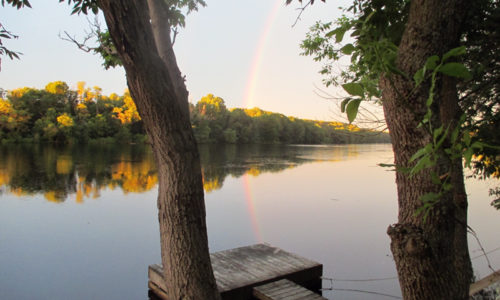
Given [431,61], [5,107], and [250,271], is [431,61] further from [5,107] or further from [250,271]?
[5,107]

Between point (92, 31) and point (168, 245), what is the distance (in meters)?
1.92

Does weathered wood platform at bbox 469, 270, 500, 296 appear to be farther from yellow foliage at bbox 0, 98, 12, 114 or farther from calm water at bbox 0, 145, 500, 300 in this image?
yellow foliage at bbox 0, 98, 12, 114

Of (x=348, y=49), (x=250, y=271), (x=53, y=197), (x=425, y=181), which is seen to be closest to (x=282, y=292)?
(x=250, y=271)

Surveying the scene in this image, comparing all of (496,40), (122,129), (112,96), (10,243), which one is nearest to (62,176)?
(10,243)

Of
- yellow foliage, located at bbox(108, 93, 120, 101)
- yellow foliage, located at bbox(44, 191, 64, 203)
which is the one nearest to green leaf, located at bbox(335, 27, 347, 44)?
yellow foliage, located at bbox(44, 191, 64, 203)

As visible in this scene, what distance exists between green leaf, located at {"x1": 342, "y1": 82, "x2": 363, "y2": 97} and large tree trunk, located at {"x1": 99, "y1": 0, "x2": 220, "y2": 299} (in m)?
1.77

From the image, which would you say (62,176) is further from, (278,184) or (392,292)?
(392,292)

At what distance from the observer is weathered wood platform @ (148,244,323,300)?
535 cm

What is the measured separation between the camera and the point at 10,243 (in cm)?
927

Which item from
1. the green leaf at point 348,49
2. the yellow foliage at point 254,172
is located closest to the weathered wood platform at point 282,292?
the green leaf at point 348,49

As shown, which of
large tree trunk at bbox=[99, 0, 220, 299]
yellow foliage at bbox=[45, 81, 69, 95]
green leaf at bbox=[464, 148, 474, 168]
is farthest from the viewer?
yellow foliage at bbox=[45, 81, 69, 95]

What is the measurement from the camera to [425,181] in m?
0.83

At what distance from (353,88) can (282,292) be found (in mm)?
5173

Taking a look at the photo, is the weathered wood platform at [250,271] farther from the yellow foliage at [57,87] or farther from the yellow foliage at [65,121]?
the yellow foliage at [57,87]
